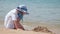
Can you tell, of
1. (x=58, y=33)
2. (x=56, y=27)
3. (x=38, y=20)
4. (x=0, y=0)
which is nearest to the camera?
(x=58, y=33)

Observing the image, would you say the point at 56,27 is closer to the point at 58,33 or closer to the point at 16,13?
the point at 58,33

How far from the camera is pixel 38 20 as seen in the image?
8141 mm

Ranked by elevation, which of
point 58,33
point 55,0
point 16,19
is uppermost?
point 55,0

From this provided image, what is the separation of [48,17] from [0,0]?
20.0 ft

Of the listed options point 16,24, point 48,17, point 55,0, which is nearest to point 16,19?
point 16,24

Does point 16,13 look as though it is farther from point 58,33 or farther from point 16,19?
point 58,33

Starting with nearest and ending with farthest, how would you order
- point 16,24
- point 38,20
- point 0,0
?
point 16,24 → point 38,20 → point 0,0

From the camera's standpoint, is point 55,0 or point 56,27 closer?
point 56,27

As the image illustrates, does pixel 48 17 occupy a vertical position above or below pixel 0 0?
below

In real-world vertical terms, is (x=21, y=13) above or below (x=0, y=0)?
below

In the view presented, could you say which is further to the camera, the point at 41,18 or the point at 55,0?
the point at 55,0

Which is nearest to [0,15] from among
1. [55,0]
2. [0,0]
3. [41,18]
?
[41,18]

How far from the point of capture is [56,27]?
699 centimetres

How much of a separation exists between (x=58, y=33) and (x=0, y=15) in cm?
362
